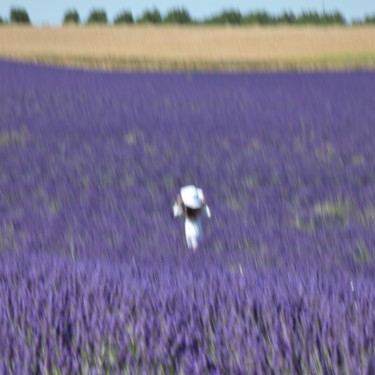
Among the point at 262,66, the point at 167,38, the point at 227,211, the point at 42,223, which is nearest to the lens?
the point at 42,223

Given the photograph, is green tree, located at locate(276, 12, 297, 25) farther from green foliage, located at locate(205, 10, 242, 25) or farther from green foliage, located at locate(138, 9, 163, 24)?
green foliage, located at locate(138, 9, 163, 24)

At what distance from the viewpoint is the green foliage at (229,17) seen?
147ft

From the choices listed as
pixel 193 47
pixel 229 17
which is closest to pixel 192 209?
pixel 193 47

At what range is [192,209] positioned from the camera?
15.6 feet

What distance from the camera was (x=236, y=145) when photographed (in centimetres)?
1069

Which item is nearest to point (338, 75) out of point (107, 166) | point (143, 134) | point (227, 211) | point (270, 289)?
point (143, 134)

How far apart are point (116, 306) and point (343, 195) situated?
465cm

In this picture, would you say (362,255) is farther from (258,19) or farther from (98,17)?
(98,17)

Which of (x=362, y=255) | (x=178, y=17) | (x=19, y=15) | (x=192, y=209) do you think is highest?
(x=19, y=15)

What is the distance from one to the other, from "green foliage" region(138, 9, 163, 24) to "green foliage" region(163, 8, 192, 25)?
0.41m

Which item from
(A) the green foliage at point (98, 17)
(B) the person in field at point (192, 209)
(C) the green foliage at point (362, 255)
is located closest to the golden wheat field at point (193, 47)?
(A) the green foliage at point (98, 17)

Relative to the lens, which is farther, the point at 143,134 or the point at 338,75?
the point at 338,75

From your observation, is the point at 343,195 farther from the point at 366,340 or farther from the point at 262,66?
the point at 262,66

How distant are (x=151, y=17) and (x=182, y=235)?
132 ft
